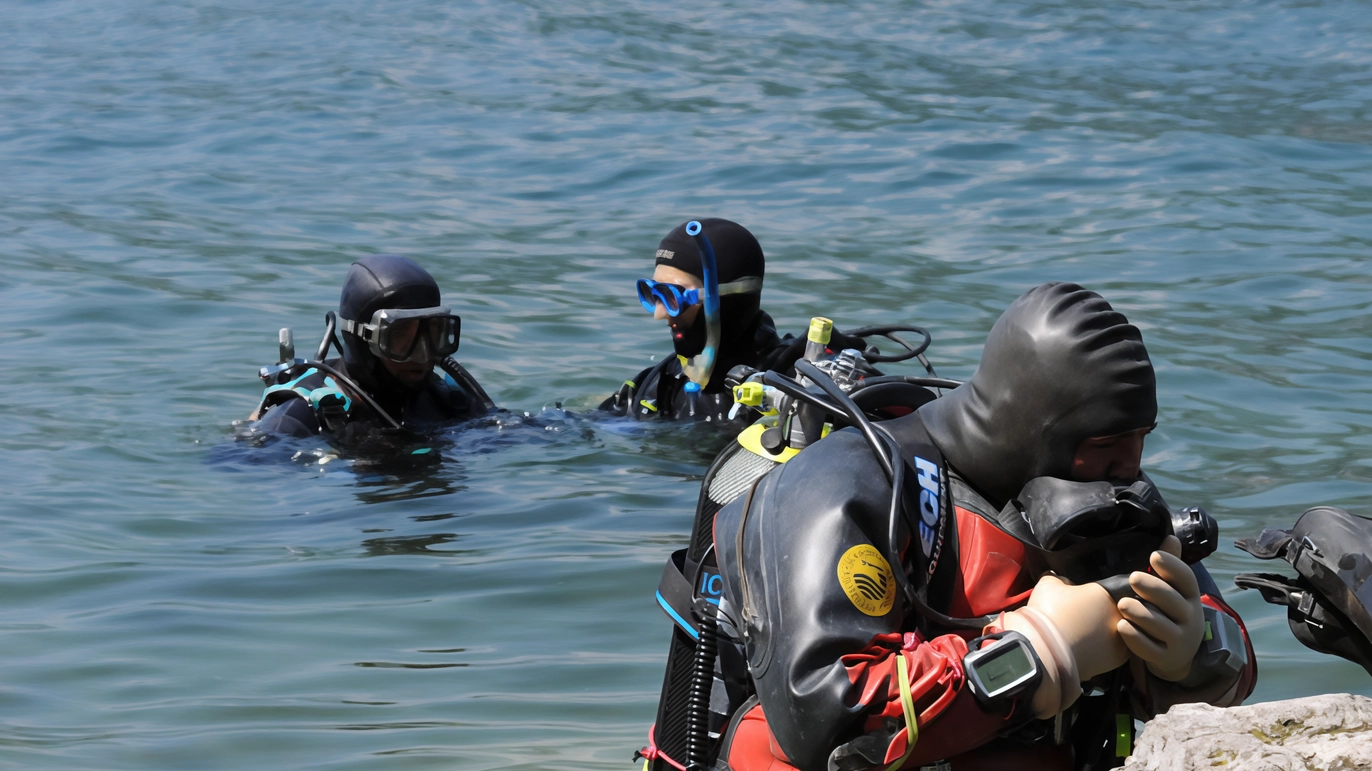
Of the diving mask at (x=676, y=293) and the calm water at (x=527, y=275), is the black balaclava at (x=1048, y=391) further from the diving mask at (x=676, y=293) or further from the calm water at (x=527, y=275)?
the diving mask at (x=676, y=293)

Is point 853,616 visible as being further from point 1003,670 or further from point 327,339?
point 327,339

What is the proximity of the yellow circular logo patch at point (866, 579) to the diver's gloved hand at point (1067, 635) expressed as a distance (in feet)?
0.59

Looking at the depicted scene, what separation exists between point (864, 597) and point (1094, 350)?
1.64 feet

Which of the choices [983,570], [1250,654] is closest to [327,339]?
[983,570]

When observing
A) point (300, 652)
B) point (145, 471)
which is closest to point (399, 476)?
point (145, 471)

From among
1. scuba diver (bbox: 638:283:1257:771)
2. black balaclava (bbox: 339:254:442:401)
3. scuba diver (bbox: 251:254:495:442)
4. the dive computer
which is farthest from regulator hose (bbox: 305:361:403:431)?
the dive computer

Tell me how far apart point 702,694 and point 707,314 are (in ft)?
13.2

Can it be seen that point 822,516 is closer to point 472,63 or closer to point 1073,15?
point 472,63

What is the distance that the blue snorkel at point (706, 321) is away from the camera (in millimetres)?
6348

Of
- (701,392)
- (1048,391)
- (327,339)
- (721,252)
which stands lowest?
(701,392)

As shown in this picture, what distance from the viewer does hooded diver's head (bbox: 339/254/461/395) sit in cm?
616

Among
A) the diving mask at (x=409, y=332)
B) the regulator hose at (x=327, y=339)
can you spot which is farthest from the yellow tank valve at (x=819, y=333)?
the regulator hose at (x=327, y=339)

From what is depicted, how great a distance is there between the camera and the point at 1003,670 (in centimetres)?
206

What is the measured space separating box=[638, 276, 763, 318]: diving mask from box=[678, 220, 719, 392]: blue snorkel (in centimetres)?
5
